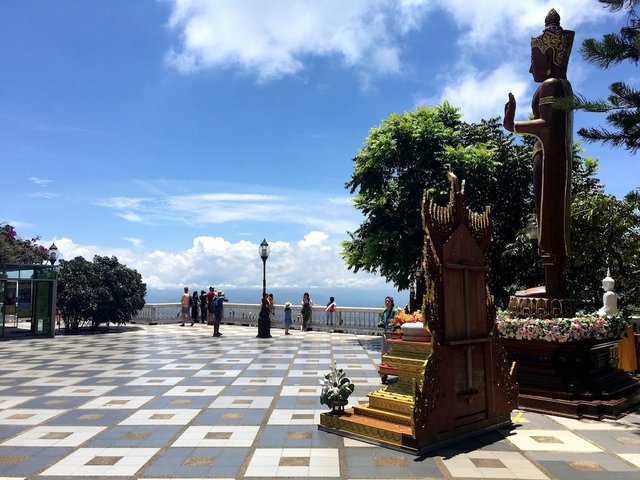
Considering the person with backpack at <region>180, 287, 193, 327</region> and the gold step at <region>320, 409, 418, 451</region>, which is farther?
the person with backpack at <region>180, 287, 193, 327</region>

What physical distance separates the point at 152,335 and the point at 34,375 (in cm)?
998

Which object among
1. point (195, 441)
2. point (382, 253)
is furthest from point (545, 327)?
point (382, 253)

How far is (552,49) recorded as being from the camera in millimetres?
8758

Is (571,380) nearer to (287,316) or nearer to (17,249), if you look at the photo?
(287,316)

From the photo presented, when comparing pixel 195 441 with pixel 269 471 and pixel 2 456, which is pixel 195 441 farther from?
pixel 2 456

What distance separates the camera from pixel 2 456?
540cm

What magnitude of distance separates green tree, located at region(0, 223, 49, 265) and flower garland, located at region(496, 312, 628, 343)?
29.9 metres

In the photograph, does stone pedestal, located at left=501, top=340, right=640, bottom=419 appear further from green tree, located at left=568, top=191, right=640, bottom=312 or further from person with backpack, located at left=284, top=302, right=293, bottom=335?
person with backpack, located at left=284, top=302, right=293, bottom=335

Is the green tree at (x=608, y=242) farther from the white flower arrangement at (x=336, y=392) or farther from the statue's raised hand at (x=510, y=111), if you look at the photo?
the white flower arrangement at (x=336, y=392)

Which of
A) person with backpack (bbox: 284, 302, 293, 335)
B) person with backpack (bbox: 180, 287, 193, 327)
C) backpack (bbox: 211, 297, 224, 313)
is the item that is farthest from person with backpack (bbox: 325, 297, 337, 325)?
person with backpack (bbox: 180, 287, 193, 327)

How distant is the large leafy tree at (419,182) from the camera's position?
1614 centimetres

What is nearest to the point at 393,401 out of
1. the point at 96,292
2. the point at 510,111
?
the point at 510,111

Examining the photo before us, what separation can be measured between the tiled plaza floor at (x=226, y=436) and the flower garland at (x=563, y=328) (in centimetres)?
125

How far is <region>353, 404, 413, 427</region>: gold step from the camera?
19.7 feet
